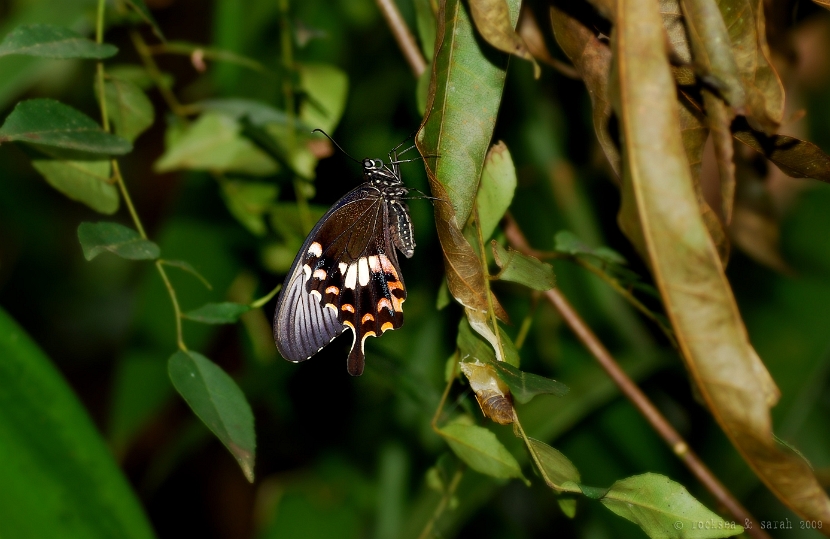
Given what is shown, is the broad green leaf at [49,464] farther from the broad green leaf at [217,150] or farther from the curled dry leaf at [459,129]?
the curled dry leaf at [459,129]

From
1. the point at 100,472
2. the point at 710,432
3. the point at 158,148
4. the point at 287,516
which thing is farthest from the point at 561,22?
the point at 158,148

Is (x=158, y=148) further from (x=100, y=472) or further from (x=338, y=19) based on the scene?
(x=100, y=472)

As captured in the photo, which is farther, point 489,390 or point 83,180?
point 83,180

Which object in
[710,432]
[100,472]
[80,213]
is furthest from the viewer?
[80,213]

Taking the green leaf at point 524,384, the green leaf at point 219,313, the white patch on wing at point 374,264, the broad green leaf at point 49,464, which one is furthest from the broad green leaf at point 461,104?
the broad green leaf at point 49,464

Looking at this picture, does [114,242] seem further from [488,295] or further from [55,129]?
[488,295]

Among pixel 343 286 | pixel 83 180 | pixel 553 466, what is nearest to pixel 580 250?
pixel 553 466

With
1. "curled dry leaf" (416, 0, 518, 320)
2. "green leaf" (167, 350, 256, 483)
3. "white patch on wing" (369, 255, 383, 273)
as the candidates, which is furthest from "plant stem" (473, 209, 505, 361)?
"white patch on wing" (369, 255, 383, 273)
